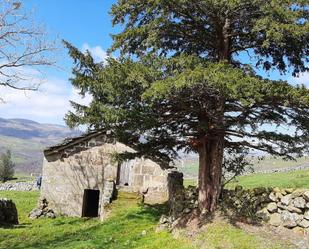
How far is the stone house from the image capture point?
26.0 m

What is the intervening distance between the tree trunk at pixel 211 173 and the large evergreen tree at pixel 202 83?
36mm

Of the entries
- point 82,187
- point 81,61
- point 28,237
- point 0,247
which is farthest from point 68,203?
point 81,61

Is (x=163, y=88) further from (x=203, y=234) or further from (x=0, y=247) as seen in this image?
(x=0, y=247)

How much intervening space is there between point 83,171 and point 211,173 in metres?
12.5

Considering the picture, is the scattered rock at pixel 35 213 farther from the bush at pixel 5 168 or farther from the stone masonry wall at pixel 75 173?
the bush at pixel 5 168

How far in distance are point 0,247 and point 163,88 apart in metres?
9.39

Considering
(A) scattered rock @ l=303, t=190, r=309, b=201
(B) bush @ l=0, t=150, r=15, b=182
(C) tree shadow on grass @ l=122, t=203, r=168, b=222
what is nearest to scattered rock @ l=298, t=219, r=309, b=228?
(A) scattered rock @ l=303, t=190, r=309, b=201

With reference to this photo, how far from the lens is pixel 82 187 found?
26312mm

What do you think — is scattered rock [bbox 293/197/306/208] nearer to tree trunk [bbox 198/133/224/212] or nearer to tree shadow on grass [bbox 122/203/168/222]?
tree trunk [bbox 198/133/224/212]

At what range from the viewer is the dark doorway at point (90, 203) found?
26781 mm

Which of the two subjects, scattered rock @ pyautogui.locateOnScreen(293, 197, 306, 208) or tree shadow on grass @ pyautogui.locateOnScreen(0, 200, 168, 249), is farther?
tree shadow on grass @ pyautogui.locateOnScreen(0, 200, 168, 249)

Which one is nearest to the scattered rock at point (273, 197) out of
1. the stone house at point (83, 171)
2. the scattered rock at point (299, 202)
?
the scattered rock at point (299, 202)

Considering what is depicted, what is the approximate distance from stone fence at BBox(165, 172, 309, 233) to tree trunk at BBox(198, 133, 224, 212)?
504mm

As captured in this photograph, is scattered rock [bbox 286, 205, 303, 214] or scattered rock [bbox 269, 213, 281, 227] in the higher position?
scattered rock [bbox 286, 205, 303, 214]
